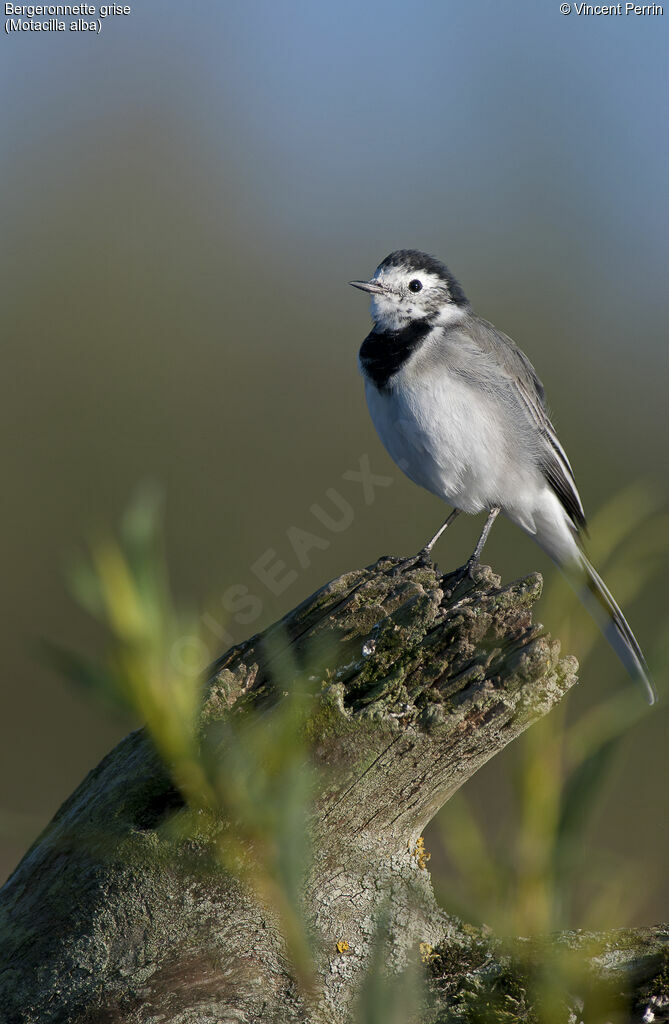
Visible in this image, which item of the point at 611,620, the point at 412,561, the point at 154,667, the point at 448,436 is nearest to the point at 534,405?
the point at 448,436

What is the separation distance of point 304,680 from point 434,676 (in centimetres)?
33

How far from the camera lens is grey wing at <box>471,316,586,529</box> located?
4.66m

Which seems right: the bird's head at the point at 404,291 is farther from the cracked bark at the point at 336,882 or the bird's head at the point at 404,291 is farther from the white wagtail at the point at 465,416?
the cracked bark at the point at 336,882

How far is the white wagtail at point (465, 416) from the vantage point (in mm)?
4223

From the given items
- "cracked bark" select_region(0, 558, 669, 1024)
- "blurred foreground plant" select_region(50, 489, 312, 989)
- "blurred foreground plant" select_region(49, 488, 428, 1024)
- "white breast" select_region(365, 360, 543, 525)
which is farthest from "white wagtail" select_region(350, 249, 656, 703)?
"blurred foreground plant" select_region(50, 489, 312, 989)

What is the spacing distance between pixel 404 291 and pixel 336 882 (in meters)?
3.20

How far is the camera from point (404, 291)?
15.2ft

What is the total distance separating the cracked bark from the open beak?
2.49 metres

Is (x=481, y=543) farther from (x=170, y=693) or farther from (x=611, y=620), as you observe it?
(x=170, y=693)

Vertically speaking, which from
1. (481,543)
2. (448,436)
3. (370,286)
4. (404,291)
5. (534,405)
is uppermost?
(370,286)

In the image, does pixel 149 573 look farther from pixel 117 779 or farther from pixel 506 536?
pixel 506 536

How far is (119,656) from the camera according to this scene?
5.50 feet

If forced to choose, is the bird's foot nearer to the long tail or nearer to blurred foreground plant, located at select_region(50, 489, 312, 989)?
the long tail

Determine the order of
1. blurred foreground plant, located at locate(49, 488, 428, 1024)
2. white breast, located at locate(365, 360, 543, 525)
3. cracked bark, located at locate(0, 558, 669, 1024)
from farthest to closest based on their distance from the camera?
1. white breast, located at locate(365, 360, 543, 525)
2. cracked bark, located at locate(0, 558, 669, 1024)
3. blurred foreground plant, located at locate(49, 488, 428, 1024)
